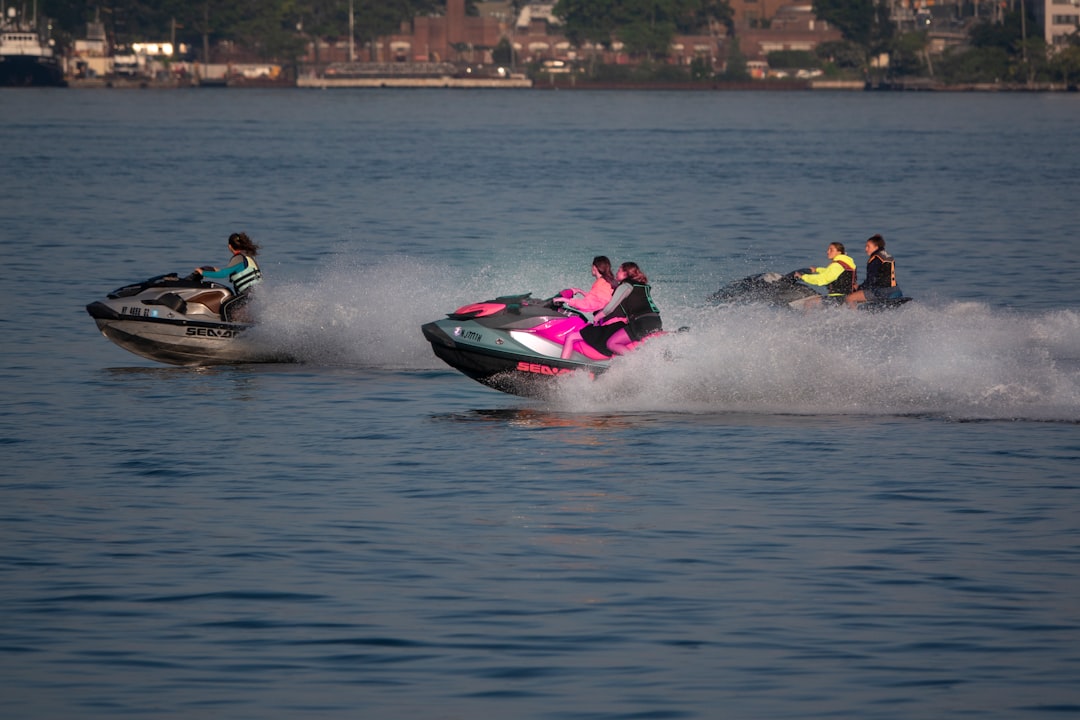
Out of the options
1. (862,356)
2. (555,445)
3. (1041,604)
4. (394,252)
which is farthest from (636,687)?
(394,252)

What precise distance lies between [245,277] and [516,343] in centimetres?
510

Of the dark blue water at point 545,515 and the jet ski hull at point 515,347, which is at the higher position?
the jet ski hull at point 515,347

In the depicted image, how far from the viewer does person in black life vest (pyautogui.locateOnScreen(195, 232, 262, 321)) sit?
24138 millimetres

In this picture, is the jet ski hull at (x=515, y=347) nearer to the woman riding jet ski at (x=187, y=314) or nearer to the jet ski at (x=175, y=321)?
the woman riding jet ski at (x=187, y=314)

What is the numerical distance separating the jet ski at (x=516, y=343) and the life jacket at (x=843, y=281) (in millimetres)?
5418

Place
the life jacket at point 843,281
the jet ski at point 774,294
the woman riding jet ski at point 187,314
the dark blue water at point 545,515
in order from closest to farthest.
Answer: the dark blue water at point 545,515 → the woman riding jet ski at point 187,314 → the jet ski at point 774,294 → the life jacket at point 843,281

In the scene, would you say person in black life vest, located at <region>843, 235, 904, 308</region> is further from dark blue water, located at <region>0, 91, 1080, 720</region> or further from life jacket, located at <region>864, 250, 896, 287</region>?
dark blue water, located at <region>0, 91, 1080, 720</region>

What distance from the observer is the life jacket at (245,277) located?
2420cm

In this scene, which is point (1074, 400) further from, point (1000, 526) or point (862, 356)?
point (1000, 526)

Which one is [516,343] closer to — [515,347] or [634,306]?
[515,347]

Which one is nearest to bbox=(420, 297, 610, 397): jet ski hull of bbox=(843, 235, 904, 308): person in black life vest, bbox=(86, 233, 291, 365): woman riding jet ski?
bbox=(86, 233, 291, 365): woman riding jet ski

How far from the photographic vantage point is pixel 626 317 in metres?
20.5

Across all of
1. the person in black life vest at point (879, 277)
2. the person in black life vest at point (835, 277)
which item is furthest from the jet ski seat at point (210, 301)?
the person in black life vest at point (879, 277)

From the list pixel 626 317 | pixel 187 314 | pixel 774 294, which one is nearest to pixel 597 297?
pixel 626 317
